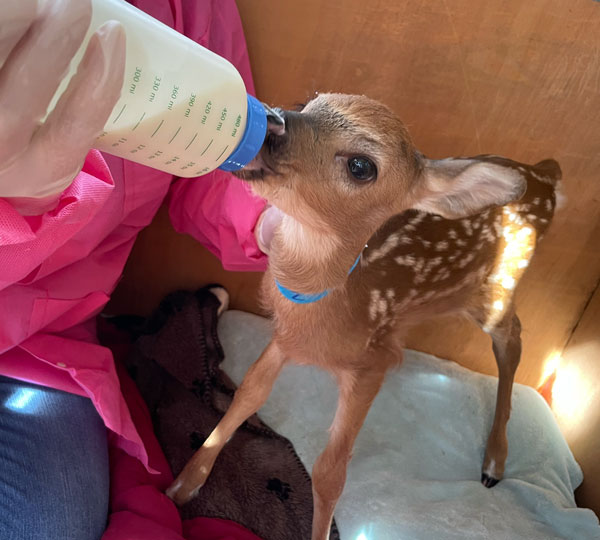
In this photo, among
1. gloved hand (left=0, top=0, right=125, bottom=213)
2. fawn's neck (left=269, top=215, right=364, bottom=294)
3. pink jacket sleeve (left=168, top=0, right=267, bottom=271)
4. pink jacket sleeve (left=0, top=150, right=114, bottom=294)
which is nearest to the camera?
gloved hand (left=0, top=0, right=125, bottom=213)

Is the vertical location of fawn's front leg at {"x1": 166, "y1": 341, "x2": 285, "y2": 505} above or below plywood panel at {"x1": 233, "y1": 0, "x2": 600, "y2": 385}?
below

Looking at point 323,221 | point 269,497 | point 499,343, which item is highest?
point 323,221

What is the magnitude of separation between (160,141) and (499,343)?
1.42 metres

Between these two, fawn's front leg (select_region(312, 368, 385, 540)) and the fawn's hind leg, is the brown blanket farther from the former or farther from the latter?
the fawn's hind leg

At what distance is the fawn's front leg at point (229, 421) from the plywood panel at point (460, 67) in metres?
0.74

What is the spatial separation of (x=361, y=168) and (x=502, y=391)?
1091 millimetres

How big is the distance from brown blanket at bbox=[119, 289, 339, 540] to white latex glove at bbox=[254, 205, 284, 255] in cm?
51

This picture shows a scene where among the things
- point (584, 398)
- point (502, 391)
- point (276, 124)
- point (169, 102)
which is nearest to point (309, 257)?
point (276, 124)

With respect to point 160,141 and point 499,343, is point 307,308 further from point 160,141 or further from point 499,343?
point 499,343

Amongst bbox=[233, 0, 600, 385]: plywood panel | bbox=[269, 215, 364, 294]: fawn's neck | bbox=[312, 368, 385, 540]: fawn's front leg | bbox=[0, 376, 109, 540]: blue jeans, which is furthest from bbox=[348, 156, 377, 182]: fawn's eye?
bbox=[0, 376, 109, 540]: blue jeans

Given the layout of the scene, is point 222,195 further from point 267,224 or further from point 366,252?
point 366,252

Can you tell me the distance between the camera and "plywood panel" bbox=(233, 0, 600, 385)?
1569mm

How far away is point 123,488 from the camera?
143 centimetres

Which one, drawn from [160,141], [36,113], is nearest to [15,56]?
[36,113]
